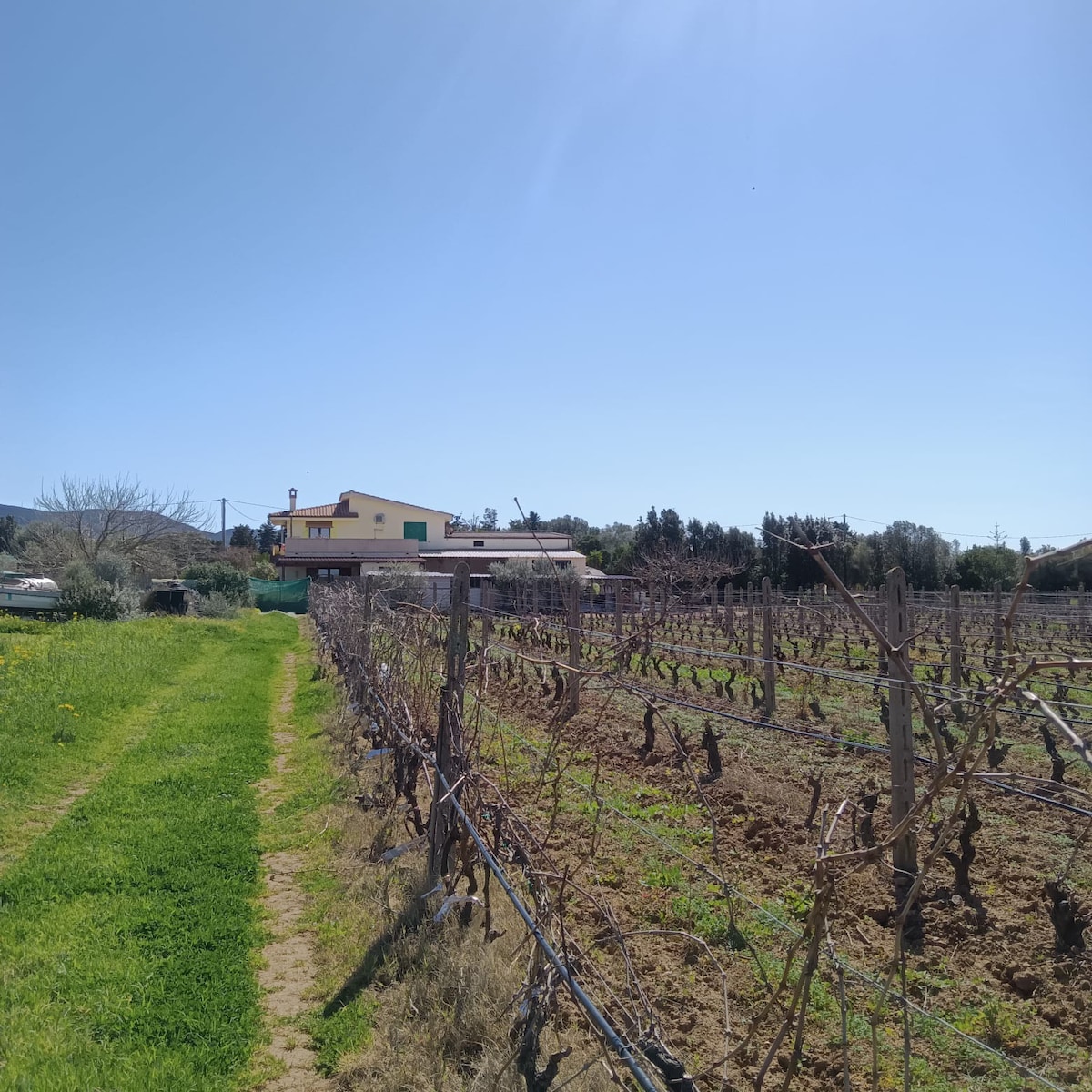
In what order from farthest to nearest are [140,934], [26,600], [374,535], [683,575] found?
[374,535]
[26,600]
[683,575]
[140,934]

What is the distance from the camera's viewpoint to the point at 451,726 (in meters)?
4.10

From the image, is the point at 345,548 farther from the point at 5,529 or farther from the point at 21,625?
the point at 5,529

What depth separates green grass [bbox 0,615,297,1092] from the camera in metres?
3.16

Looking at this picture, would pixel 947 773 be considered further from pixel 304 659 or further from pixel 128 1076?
pixel 304 659

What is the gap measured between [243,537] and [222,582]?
64070 millimetres

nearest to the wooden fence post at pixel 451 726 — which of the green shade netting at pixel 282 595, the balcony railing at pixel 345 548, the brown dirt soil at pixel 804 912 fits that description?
the brown dirt soil at pixel 804 912

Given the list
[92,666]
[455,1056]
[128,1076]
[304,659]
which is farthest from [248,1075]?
[304,659]

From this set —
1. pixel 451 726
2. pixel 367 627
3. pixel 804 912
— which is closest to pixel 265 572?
pixel 367 627

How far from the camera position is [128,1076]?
119 inches

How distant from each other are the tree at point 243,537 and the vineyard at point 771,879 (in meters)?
91.1

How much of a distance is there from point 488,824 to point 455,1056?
1.62m

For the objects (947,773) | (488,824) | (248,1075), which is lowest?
(248,1075)

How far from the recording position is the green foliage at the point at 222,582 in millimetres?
33375

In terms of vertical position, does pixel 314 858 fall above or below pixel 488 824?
below
